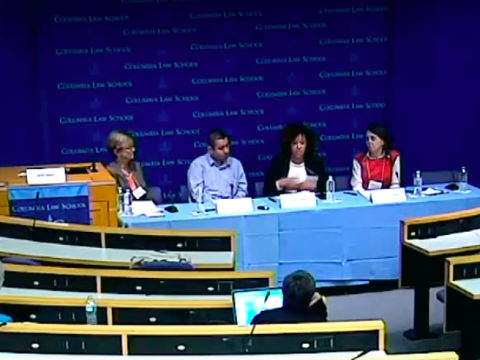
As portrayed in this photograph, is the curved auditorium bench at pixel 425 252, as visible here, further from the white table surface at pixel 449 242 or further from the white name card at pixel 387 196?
the white name card at pixel 387 196

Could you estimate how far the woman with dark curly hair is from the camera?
25.0ft

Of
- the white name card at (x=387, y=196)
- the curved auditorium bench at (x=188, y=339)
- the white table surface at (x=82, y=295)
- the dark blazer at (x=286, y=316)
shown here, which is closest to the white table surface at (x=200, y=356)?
the curved auditorium bench at (x=188, y=339)

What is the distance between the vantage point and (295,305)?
14.4 feet

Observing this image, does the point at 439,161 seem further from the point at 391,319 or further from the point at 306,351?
the point at 306,351

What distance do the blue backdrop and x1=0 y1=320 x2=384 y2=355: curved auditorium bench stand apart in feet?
14.2

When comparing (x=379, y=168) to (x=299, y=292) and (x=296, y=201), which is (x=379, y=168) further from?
(x=299, y=292)

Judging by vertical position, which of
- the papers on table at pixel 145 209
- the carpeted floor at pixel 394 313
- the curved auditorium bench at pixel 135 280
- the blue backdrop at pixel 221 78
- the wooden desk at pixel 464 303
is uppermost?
the blue backdrop at pixel 221 78

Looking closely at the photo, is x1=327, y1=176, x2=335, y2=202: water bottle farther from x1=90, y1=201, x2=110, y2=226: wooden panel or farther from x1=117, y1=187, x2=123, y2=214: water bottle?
x1=90, y1=201, x2=110, y2=226: wooden panel

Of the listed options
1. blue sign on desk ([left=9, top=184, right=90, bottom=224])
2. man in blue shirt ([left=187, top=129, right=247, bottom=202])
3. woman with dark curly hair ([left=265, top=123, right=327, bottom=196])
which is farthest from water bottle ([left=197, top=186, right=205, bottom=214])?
blue sign on desk ([left=9, top=184, right=90, bottom=224])

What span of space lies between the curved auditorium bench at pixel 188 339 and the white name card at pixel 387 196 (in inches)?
128

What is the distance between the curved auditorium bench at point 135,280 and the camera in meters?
5.07

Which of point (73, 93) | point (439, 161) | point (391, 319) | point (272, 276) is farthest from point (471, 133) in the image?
point (272, 276)

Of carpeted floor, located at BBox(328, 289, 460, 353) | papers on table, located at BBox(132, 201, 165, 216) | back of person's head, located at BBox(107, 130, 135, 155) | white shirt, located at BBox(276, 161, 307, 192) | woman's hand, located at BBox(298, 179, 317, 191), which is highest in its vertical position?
back of person's head, located at BBox(107, 130, 135, 155)

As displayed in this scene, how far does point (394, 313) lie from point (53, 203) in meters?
2.60
